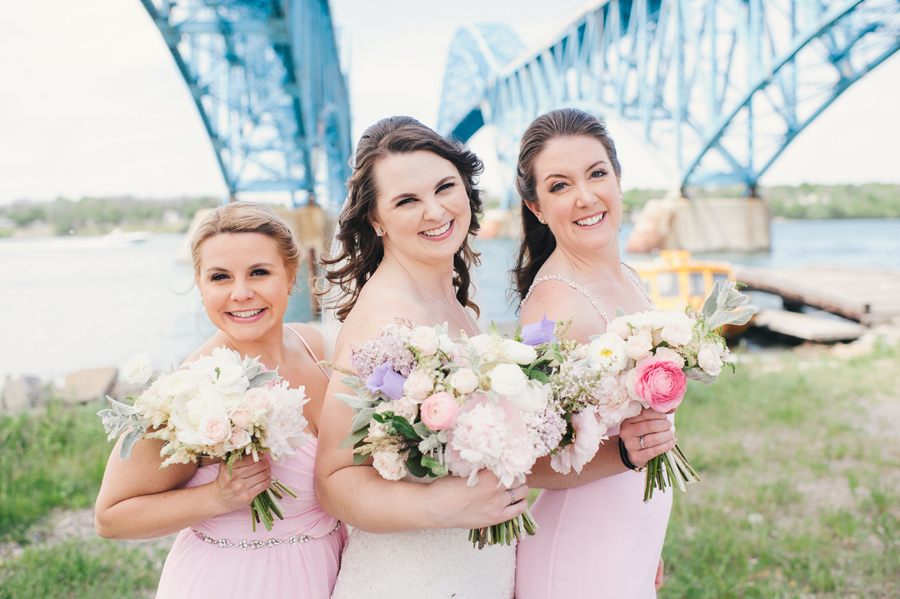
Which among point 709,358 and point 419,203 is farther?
point 419,203

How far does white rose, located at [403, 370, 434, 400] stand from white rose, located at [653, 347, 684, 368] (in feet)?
1.93

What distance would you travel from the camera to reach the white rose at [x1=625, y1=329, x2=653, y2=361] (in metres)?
1.52

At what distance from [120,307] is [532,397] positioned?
1064 inches

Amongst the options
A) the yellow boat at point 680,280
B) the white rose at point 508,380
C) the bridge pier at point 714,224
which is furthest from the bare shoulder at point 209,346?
the bridge pier at point 714,224

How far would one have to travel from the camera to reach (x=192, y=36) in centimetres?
1537

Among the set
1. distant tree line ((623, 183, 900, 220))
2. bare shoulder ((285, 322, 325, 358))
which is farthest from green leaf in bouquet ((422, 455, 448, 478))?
distant tree line ((623, 183, 900, 220))

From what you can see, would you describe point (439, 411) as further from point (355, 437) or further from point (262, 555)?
point (262, 555)

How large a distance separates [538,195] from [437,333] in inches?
34.9

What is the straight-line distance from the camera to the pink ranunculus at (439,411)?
1282 mm

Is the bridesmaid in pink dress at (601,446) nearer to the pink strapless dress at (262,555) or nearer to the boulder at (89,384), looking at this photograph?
the pink strapless dress at (262,555)

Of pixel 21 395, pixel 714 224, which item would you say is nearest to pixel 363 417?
pixel 21 395

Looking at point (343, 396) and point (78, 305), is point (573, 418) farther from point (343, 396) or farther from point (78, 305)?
point (78, 305)

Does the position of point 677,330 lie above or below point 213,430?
above

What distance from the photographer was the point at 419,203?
1.92 meters
